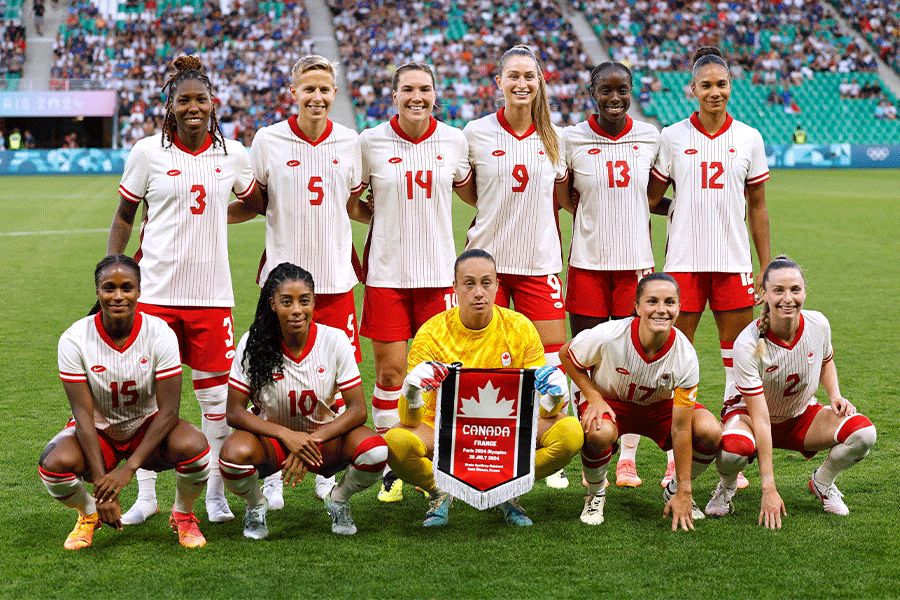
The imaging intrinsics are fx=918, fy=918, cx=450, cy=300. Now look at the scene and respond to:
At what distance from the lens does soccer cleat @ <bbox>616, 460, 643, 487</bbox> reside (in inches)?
186

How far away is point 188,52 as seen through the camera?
32531 millimetres

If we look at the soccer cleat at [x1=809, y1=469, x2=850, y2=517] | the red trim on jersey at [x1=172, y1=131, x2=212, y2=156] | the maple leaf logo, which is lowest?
the soccer cleat at [x1=809, y1=469, x2=850, y2=517]

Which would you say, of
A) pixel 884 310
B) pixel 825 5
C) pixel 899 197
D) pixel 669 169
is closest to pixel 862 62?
pixel 825 5

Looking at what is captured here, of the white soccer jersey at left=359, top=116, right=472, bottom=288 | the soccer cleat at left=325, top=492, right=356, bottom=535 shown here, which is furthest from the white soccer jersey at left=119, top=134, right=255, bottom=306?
the soccer cleat at left=325, top=492, right=356, bottom=535

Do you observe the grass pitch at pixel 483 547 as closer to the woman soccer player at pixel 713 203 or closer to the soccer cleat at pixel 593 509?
the soccer cleat at pixel 593 509

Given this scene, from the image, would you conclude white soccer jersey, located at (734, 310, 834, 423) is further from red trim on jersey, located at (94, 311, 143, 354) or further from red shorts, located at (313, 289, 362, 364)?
red trim on jersey, located at (94, 311, 143, 354)

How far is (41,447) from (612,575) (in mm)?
3361

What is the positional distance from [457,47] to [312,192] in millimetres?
30563

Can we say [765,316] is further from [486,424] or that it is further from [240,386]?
[240,386]

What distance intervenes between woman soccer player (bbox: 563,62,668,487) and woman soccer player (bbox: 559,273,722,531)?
1.78ft

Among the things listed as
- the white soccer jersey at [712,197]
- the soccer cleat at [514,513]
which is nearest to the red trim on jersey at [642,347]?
the white soccer jersey at [712,197]

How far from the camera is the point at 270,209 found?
15.2 ft

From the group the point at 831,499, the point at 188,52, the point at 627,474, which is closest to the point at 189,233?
the point at 627,474

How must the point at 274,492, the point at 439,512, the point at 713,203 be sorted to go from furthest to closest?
the point at 713,203 < the point at 274,492 < the point at 439,512
